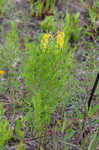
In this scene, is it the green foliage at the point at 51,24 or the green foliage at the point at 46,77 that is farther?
the green foliage at the point at 51,24

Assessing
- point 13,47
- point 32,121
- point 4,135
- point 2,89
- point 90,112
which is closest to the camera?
point 4,135

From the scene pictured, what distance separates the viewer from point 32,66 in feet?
5.16

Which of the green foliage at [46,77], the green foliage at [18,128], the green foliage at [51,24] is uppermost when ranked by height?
the green foliage at [51,24]

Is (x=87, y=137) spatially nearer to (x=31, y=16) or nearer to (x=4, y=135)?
(x=4, y=135)

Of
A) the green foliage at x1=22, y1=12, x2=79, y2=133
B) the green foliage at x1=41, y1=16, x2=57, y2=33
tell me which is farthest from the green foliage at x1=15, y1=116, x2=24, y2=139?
the green foliage at x1=41, y1=16, x2=57, y2=33

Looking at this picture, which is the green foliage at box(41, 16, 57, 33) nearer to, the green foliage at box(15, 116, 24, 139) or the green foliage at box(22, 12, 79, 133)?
the green foliage at box(22, 12, 79, 133)

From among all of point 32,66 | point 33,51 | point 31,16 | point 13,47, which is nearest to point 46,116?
point 32,66

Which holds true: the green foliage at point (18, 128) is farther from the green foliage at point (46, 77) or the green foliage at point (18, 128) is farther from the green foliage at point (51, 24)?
the green foliage at point (51, 24)

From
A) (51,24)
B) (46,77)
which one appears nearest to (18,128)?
(46,77)

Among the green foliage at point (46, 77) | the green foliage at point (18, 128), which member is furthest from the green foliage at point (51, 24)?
the green foliage at point (18, 128)

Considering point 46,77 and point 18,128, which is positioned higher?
point 46,77

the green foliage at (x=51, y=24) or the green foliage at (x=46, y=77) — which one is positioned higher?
the green foliage at (x=51, y=24)

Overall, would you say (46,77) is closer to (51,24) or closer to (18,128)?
(18,128)

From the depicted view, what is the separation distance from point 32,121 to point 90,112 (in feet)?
1.65
